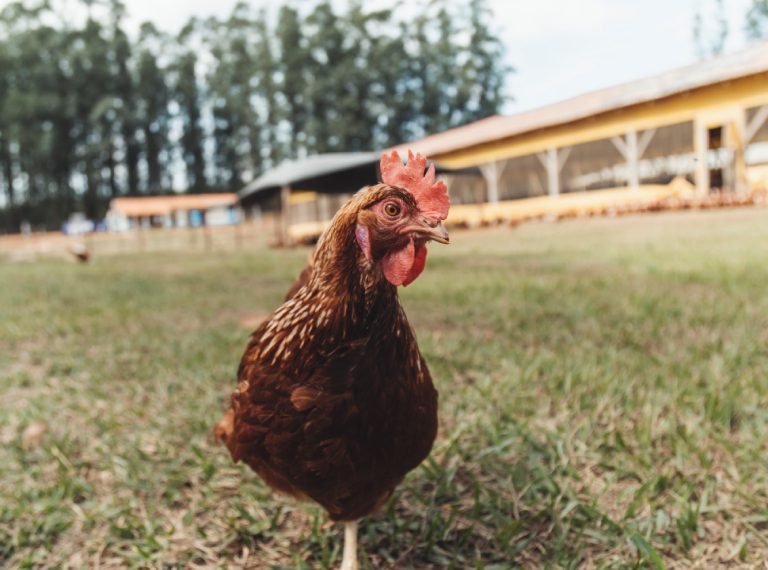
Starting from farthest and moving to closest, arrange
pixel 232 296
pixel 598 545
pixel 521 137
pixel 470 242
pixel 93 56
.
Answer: pixel 93 56 < pixel 521 137 < pixel 470 242 < pixel 232 296 < pixel 598 545

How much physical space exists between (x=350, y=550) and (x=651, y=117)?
54.3 ft

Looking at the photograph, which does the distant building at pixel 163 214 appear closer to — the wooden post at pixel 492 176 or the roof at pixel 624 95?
the roof at pixel 624 95

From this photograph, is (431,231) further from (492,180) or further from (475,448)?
(492,180)

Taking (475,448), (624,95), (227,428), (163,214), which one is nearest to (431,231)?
(227,428)

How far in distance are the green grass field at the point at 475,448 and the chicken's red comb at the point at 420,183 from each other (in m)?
1.07

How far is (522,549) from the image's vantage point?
1.67 metres

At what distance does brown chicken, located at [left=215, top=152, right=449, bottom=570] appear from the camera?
50.8 inches

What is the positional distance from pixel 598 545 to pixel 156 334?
3576 mm

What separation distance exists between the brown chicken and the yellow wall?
49.2 ft

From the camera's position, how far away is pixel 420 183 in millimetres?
1347

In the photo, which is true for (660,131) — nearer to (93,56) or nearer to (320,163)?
(320,163)

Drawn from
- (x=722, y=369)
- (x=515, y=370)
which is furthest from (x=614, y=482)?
(x=722, y=369)

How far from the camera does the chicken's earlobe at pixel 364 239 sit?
1279 millimetres

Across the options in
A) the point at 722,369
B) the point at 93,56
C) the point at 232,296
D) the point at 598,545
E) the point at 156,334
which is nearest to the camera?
the point at 598,545
